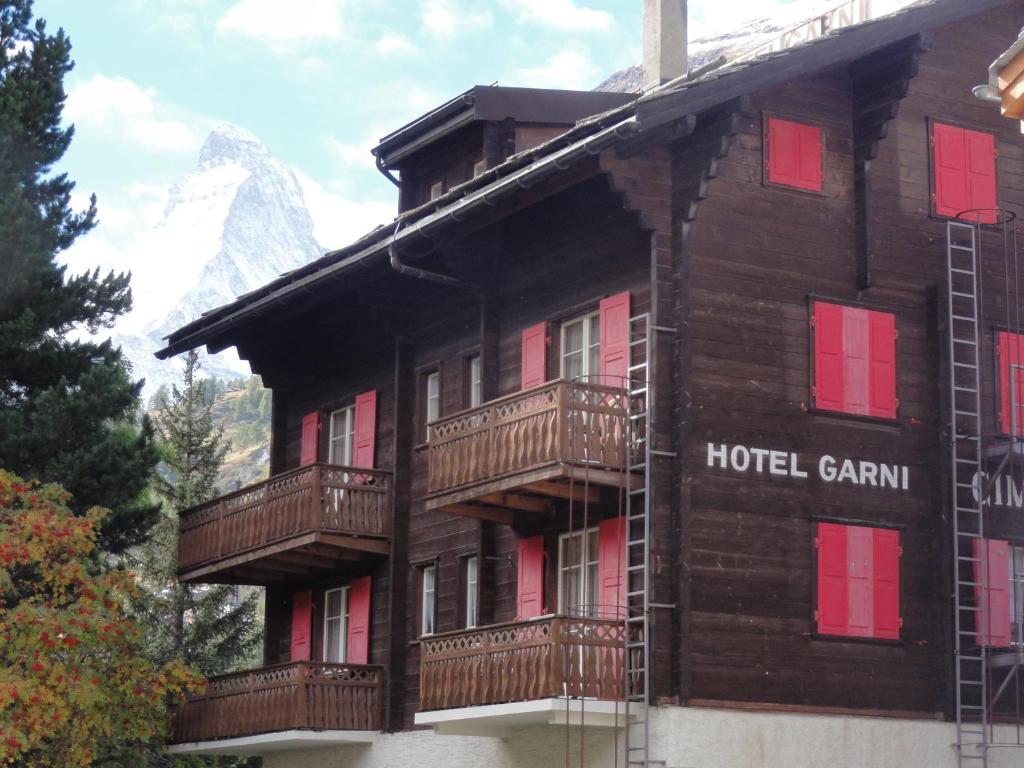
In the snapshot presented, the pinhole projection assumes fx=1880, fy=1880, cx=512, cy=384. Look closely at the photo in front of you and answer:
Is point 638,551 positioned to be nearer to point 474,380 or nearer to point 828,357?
point 828,357

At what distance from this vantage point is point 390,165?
3494 centimetres

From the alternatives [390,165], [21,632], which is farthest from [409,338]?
[21,632]

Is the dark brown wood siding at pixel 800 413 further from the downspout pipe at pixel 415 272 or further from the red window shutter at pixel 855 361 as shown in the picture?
the downspout pipe at pixel 415 272

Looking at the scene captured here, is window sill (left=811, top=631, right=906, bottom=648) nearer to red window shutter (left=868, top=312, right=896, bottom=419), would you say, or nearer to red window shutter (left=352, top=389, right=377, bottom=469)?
red window shutter (left=868, top=312, right=896, bottom=419)

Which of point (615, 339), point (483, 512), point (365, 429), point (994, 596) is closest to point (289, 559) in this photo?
point (365, 429)

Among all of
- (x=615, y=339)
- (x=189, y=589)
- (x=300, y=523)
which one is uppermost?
(x=615, y=339)

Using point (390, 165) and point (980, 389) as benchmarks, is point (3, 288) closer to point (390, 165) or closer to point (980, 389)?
point (390, 165)

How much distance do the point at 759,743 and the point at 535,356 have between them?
21.4 ft

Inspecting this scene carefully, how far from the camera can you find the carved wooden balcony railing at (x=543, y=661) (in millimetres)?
22812

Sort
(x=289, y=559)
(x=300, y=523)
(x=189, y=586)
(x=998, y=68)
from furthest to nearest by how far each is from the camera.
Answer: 1. (x=189, y=586)
2. (x=289, y=559)
3. (x=300, y=523)
4. (x=998, y=68)

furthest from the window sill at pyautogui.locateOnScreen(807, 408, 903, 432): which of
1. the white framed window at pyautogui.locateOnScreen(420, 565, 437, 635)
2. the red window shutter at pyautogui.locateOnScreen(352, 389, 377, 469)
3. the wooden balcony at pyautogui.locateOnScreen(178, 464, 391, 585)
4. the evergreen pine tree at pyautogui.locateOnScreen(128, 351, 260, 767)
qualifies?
the evergreen pine tree at pyautogui.locateOnScreen(128, 351, 260, 767)

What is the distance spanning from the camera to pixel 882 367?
82.7ft

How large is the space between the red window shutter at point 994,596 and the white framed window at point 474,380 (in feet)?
26.0

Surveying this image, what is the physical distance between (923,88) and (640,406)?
6.39 metres
